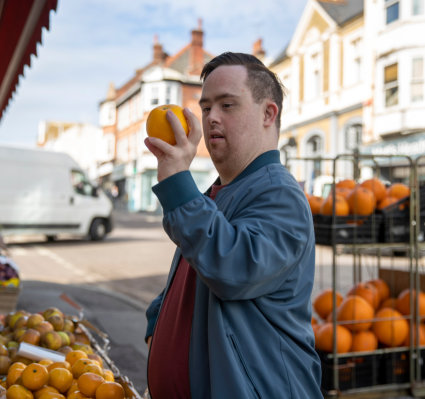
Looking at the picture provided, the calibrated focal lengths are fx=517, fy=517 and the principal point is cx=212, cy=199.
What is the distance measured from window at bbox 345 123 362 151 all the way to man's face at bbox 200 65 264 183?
19.5m

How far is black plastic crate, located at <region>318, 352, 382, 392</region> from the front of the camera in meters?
3.79

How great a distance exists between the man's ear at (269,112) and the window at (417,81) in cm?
1831

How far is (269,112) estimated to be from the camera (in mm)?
1548

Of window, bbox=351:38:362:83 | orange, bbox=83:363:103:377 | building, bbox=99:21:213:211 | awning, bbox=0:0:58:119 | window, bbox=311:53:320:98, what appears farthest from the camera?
building, bbox=99:21:213:211

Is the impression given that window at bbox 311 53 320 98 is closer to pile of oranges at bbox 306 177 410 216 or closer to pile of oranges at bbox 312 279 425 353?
pile of oranges at bbox 306 177 410 216

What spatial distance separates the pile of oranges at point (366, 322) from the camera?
386cm

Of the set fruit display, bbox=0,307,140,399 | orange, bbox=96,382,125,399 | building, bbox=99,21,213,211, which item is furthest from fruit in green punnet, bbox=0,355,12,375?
building, bbox=99,21,213,211

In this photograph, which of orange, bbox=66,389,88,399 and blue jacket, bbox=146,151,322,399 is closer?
blue jacket, bbox=146,151,322,399

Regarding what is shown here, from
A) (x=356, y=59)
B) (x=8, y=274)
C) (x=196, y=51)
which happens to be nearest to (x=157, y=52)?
(x=196, y=51)

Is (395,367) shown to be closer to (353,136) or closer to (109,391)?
(109,391)

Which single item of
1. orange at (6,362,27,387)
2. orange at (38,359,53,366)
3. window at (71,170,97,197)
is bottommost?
orange at (6,362,27,387)

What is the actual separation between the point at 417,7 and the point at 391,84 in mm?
2787

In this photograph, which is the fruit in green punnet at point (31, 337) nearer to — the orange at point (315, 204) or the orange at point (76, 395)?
the orange at point (76, 395)

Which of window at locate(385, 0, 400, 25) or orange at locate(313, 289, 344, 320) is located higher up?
window at locate(385, 0, 400, 25)
